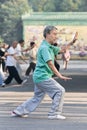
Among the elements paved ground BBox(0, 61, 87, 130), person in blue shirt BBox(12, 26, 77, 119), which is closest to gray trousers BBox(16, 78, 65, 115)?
person in blue shirt BBox(12, 26, 77, 119)

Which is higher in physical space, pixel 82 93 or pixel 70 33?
pixel 82 93

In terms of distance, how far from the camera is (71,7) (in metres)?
92.6

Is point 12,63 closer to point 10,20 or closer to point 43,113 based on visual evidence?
point 43,113

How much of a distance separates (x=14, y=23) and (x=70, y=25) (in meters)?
19.6

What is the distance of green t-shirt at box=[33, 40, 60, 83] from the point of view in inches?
481

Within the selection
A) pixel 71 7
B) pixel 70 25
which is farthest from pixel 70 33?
pixel 71 7

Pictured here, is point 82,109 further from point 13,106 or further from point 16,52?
point 16,52

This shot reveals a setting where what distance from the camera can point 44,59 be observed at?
40.1 feet

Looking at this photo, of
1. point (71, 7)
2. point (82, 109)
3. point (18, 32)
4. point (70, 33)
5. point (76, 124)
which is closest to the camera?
point (76, 124)

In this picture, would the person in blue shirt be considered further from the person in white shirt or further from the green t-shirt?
the person in white shirt

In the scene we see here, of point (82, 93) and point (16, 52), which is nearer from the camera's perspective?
point (82, 93)

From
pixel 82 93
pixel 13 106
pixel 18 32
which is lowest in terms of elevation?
pixel 18 32

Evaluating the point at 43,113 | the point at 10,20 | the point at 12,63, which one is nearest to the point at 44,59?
the point at 43,113

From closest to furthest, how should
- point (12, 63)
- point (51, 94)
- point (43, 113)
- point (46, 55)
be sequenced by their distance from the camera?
point (46, 55) < point (51, 94) < point (43, 113) < point (12, 63)
